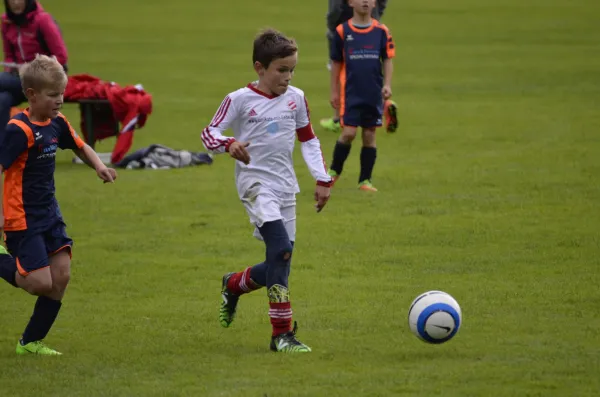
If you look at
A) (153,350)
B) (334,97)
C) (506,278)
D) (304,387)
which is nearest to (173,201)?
(334,97)

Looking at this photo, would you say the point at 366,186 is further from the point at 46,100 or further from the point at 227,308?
the point at 46,100

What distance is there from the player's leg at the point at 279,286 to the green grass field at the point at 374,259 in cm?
15

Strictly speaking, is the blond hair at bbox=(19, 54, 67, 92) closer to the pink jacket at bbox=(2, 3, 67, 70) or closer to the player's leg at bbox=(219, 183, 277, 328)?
the player's leg at bbox=(219, 183, 277, 328)

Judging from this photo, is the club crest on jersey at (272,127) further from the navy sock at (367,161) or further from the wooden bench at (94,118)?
the wooden bench at (94,118)

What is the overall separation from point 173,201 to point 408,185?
2622 mm

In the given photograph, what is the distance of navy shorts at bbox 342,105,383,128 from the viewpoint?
43.2 ft

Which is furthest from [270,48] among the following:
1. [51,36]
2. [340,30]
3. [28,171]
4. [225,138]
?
[51,36]

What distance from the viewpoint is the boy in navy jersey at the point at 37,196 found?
7246mm

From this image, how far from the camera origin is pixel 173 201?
13234 mm

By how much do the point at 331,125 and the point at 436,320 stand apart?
35.7 ft

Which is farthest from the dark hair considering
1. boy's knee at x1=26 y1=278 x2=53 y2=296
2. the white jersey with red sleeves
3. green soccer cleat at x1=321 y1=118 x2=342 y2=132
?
green soccer cleat at x1=321 y1=118 x2=342 y2=132

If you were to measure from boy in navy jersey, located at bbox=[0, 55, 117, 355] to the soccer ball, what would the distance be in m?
2.11

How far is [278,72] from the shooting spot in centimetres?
759

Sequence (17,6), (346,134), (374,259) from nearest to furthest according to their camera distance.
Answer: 1. (374,259)
2. (346,134)
3. (17,6)
